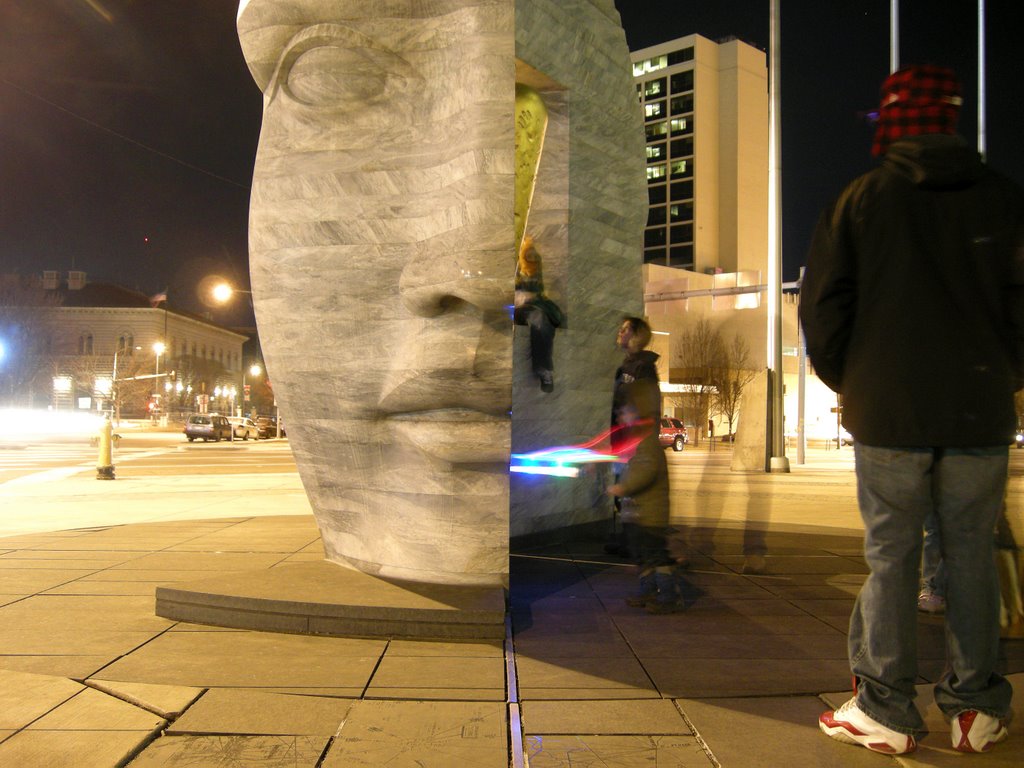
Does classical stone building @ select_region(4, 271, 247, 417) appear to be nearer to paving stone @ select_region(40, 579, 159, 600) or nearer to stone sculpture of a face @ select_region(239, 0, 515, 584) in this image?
paving stone @ select_region(40, 579, 159, 600)

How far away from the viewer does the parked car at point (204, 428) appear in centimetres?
4031

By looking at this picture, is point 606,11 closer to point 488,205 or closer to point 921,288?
point 488,205

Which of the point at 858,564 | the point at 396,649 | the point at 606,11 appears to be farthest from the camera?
the point at 606,11

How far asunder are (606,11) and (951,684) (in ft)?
18.4

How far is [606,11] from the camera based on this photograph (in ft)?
22.5

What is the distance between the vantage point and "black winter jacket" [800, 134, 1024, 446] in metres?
2.71

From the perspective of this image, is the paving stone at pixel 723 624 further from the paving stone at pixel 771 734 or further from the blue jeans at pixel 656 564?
the paving stone at pixel 771 734

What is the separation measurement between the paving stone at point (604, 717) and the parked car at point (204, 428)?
3974 cm

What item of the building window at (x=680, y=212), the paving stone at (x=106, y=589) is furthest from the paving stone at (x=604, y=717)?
the building window at (x=680, y=212)

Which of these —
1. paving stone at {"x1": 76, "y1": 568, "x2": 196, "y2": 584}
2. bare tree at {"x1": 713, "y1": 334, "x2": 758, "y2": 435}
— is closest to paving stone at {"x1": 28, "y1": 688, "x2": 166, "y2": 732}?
paving stone at {"x1": 76, "y1": 568, "x2": 196, "y2": 584}

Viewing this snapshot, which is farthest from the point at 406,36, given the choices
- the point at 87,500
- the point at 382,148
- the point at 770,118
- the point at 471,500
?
the point at 770,118

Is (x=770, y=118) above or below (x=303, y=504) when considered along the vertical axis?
above

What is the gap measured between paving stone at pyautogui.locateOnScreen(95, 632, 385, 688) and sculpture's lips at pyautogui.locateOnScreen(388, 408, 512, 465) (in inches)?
38.6

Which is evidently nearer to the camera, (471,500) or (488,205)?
(488,205)
